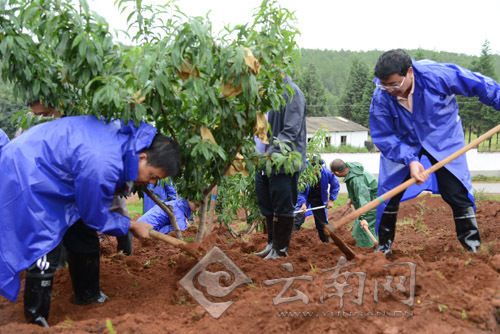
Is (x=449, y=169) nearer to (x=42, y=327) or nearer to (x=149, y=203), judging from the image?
(x=42, y=327)

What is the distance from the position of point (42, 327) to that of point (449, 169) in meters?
3.29

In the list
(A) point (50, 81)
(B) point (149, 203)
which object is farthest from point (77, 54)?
(B) point (149, 203)

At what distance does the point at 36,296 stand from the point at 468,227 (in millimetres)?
3456

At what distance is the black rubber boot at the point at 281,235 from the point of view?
4020mm

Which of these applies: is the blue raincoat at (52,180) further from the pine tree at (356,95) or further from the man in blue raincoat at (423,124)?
the pine tree at (356,95)

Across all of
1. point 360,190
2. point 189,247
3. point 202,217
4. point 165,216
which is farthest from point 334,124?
point 189,247

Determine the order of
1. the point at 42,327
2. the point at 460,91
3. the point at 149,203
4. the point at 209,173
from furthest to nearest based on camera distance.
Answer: the point at 149,203 < the point at 460,91 < the point at 209,173 < the point at 42,327

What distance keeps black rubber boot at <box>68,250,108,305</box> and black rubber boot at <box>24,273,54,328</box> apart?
38cm

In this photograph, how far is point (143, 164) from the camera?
2.73 metres

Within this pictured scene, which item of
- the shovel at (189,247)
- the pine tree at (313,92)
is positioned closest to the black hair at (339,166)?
the shovel at (189,247)

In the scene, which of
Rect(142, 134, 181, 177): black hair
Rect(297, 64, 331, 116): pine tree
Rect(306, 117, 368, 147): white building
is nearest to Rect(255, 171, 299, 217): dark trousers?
Rect(142, 134, 181, 177): black hair

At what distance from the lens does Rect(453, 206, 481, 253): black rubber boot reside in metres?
3.77

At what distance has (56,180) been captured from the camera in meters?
2.61

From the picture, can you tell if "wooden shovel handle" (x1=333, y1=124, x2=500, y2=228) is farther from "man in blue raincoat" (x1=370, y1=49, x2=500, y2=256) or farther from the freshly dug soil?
the freshly dug soil
